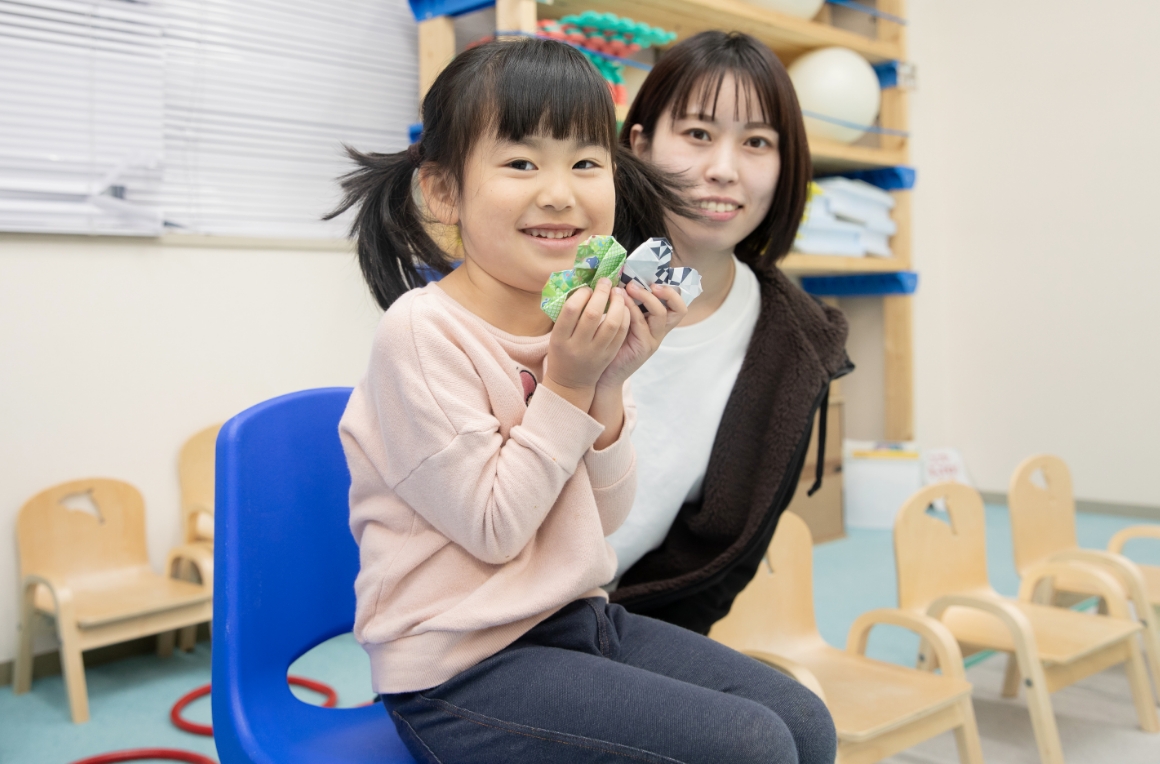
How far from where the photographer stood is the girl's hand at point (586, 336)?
Answer: 0.82 m

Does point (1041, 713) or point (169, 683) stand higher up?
point (1041, 713)

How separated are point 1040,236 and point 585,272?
3673mm

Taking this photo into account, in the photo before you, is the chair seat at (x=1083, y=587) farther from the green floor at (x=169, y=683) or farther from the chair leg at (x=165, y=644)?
the chair leg at (x=165, y=644)

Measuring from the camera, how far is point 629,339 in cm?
88

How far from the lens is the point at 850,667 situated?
1.55 metres

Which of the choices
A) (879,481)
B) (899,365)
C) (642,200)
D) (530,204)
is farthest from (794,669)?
(899,365)

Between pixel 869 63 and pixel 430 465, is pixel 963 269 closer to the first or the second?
pixel 869 63

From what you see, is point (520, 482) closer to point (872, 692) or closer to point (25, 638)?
point (872, 692)

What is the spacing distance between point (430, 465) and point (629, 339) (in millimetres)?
216

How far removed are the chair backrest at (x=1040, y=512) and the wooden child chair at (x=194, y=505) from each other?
78.1 inches

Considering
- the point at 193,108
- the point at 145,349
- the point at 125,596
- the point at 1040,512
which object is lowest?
the point at 125,596

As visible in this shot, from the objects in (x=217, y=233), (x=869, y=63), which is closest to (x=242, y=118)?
(x=217, y=233)

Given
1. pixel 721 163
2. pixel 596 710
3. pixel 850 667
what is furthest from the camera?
pixel 850 667

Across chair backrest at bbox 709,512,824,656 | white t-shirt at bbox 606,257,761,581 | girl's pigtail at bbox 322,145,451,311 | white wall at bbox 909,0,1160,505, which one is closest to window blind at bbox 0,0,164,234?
girl's pigtail at bbox 322,145,451,311
